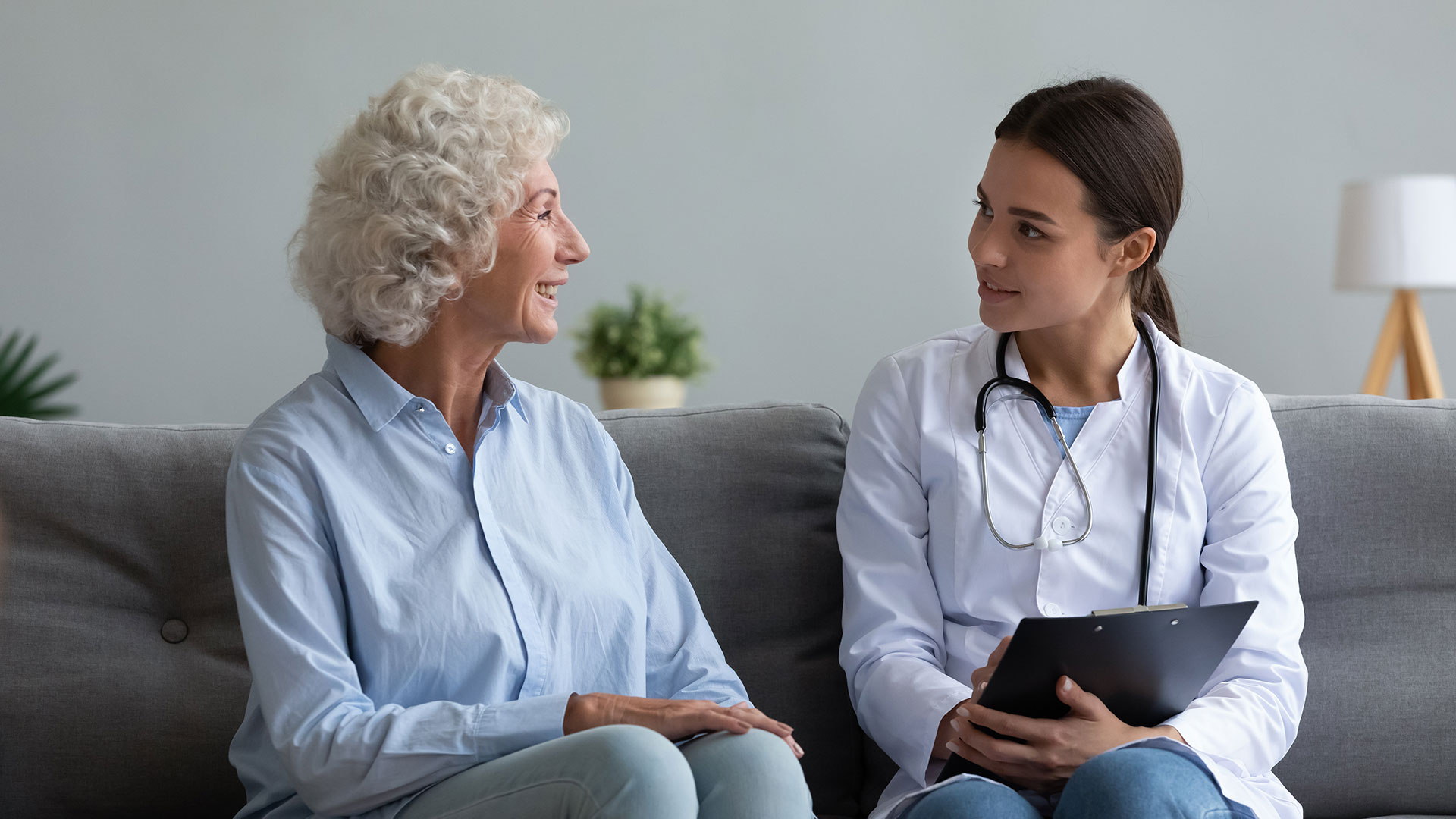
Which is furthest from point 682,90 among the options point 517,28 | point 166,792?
point 166,792

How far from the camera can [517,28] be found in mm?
3744

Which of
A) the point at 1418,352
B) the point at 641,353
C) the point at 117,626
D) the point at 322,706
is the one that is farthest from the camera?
the point at 1418,352

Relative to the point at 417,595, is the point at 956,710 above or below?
below

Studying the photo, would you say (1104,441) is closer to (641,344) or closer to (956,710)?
(956,710)

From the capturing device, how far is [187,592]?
1644mm

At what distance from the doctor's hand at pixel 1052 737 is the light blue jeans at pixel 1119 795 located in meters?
0.03

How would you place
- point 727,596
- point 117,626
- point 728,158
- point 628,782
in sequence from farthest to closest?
1. point 728,158
2. point 727,596
3. point 117,626
4. point 628,782

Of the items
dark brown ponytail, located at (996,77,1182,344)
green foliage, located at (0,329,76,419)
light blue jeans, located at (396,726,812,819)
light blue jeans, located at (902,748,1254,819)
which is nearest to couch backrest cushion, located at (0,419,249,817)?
light blue jeans, located at (396,726,812,819)

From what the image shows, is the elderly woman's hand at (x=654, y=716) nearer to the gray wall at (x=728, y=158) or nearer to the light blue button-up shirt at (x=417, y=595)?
the light blue button-up shirt at (x=417, y=595)

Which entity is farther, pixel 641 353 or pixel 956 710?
pixel 641 353

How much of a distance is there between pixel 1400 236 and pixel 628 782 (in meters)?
3.20

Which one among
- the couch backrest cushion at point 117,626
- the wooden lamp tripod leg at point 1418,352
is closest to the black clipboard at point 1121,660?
the couch backrest cushion at point 117,626

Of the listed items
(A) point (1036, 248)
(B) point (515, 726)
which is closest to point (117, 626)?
(B) point (515, 726)

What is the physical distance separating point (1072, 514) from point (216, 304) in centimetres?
295
